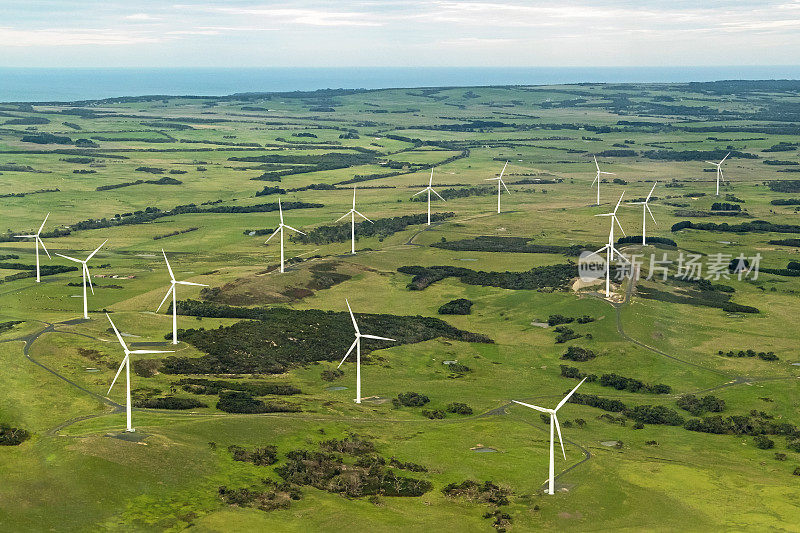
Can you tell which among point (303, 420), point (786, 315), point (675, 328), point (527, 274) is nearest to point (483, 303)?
point (527, 274)

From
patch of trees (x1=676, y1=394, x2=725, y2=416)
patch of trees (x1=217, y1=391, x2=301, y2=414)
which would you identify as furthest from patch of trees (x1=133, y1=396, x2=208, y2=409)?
patch of trees (x1=676, y1=394, x2=725, y2=416)

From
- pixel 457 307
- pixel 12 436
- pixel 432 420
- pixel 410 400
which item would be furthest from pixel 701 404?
pixel 12 436

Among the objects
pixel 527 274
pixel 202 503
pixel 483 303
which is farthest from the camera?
pixel 527 274

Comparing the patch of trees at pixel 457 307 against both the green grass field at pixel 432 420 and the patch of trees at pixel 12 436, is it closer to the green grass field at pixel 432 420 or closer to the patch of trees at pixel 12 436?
the green grass field at pixel 432 420

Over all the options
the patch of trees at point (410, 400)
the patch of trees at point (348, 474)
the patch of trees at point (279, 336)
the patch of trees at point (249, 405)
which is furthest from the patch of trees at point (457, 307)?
the patch of trees at point (348, 474)

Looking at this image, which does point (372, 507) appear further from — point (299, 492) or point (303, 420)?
point (303, 420)

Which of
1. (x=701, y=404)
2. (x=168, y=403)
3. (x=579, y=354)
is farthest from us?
(x=579, y=354)

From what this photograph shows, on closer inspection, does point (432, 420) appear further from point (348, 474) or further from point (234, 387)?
point (234, 387)
